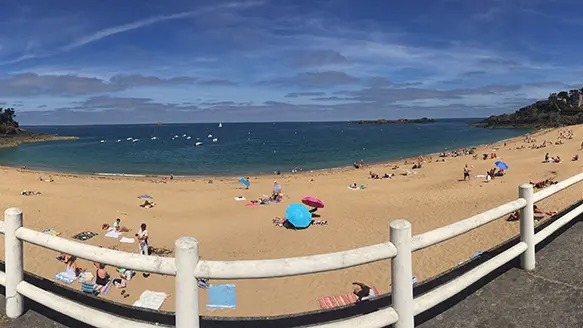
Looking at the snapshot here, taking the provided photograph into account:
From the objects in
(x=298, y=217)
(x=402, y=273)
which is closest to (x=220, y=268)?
(x=402, y=273)

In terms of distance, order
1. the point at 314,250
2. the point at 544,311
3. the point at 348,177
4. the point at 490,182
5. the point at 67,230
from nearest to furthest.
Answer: the point at 544,311, the point at 314,250, the point at 67,230, the point at 490,182, the point at 348,177

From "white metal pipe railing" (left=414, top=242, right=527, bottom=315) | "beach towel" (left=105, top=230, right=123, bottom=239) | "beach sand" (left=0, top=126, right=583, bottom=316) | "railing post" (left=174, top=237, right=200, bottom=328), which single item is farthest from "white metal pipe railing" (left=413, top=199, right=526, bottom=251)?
"beach towel" (left=105, top=230, right=123, bottom=239)

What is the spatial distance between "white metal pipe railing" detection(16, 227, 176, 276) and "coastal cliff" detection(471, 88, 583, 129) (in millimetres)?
101829

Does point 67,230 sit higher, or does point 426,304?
point 426,304

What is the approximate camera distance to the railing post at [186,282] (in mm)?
2447

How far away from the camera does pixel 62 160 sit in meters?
51.6

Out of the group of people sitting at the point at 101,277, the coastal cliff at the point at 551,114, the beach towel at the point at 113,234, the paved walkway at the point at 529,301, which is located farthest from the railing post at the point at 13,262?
the coastal cliff at the point at 551,114

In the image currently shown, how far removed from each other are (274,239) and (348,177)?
17.6 m

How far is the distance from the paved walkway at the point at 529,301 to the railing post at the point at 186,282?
203 cm

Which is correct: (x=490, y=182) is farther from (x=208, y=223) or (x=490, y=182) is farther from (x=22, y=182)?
(x=22, y=182)

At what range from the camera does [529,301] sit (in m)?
3.62

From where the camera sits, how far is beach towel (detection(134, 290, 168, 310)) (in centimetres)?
794

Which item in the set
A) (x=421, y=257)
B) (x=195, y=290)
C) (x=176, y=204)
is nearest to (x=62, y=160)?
(x=176, y=204)

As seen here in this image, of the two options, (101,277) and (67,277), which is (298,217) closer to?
(101,277)
